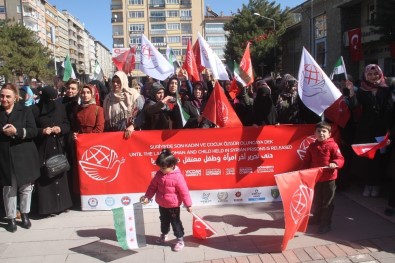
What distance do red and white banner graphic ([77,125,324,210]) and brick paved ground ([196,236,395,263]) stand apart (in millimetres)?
1611

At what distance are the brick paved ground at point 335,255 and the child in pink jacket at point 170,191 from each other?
595 mm

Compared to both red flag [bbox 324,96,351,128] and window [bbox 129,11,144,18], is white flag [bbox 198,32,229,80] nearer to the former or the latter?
red flag [bbox 324,96,351,128]

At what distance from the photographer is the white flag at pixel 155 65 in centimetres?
718

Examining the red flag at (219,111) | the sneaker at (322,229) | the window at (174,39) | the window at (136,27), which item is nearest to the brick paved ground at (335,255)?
the sneaker at (322,229)

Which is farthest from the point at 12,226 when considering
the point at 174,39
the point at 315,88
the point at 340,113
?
the point at 174,39

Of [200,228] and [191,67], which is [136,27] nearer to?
[191,67]

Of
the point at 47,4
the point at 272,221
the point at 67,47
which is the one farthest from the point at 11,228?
the point at 67,47

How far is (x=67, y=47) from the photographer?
110438mm

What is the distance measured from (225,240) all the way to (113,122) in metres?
2.39

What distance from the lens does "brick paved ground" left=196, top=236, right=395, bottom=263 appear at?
157 inches

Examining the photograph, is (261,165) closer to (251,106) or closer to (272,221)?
(272,221)

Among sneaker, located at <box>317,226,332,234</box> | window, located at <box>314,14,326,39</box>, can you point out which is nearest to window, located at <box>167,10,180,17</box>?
window, located at <box>314,14,326,39</box>

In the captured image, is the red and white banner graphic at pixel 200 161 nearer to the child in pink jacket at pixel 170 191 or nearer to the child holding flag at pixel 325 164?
the child holding flag at pixel 325 164

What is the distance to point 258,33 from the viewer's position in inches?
1746
